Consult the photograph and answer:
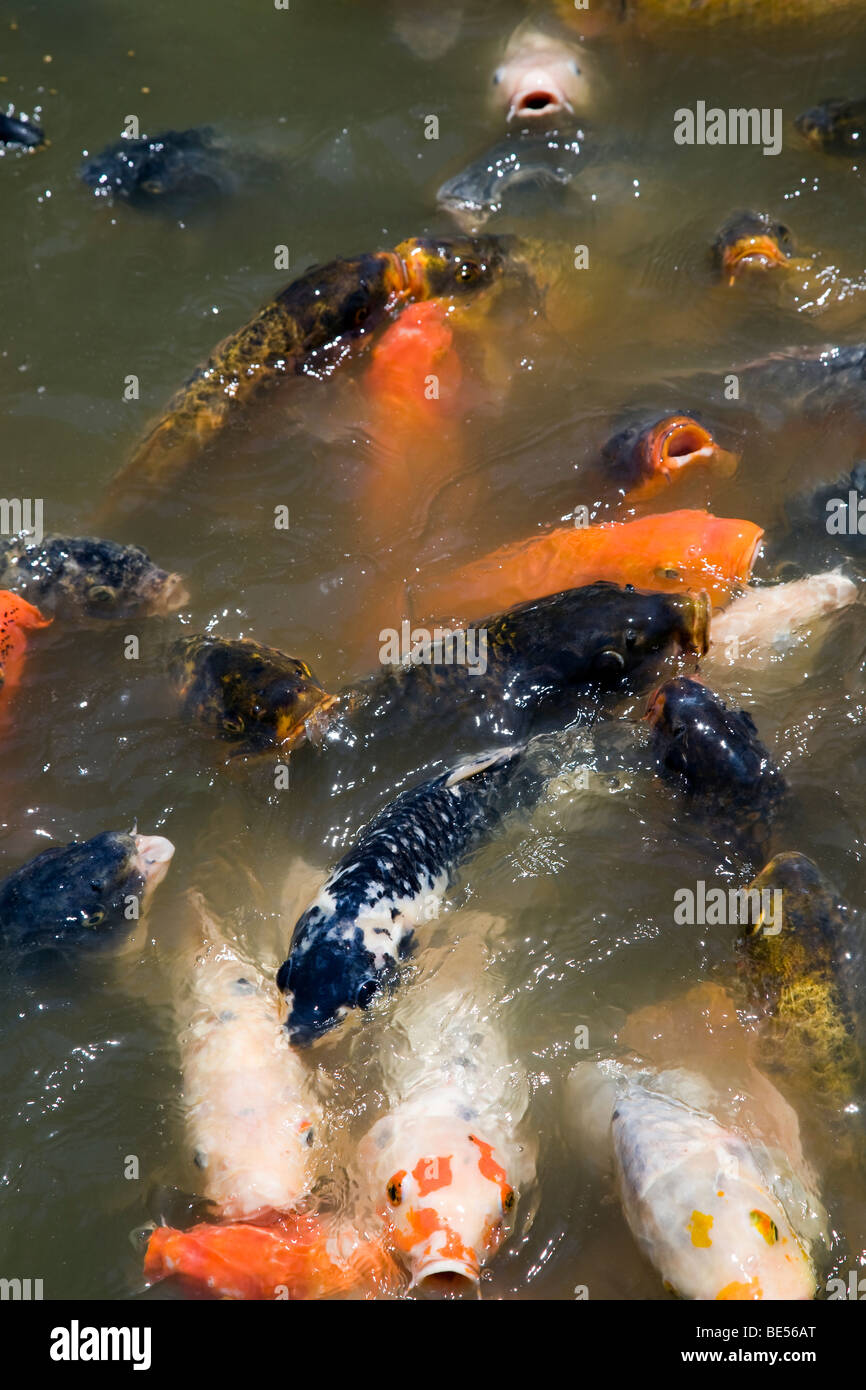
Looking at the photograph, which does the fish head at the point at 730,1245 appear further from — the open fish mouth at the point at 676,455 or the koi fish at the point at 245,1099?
the open fish mouth at the point at 676,455

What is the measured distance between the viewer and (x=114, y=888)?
509 centimetres

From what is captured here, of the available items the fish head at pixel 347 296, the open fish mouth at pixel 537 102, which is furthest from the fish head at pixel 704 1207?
the open fish mouth at pixel 537 102

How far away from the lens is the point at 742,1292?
12.2ft

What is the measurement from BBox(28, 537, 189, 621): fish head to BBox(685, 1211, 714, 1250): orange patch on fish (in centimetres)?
410

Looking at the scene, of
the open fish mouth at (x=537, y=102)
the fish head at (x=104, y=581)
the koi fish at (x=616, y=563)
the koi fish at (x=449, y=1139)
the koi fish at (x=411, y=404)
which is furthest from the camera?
the open fish mouth at (x=537, y=102)

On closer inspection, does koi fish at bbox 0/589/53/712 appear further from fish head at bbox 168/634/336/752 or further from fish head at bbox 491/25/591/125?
fish head at bbox 491/25/591/125

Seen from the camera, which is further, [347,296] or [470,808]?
[347,296]

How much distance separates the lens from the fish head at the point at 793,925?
465cm

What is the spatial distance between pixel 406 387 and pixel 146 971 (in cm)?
388

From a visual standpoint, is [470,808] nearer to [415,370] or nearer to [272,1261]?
[272,1261]

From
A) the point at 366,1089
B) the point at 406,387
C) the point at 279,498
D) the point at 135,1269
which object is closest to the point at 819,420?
the point at 406,387

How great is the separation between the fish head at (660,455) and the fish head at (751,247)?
4.96 ft

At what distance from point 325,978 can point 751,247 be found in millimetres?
5453

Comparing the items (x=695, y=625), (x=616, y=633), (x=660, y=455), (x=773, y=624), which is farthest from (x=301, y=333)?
(x=773, y=624)
